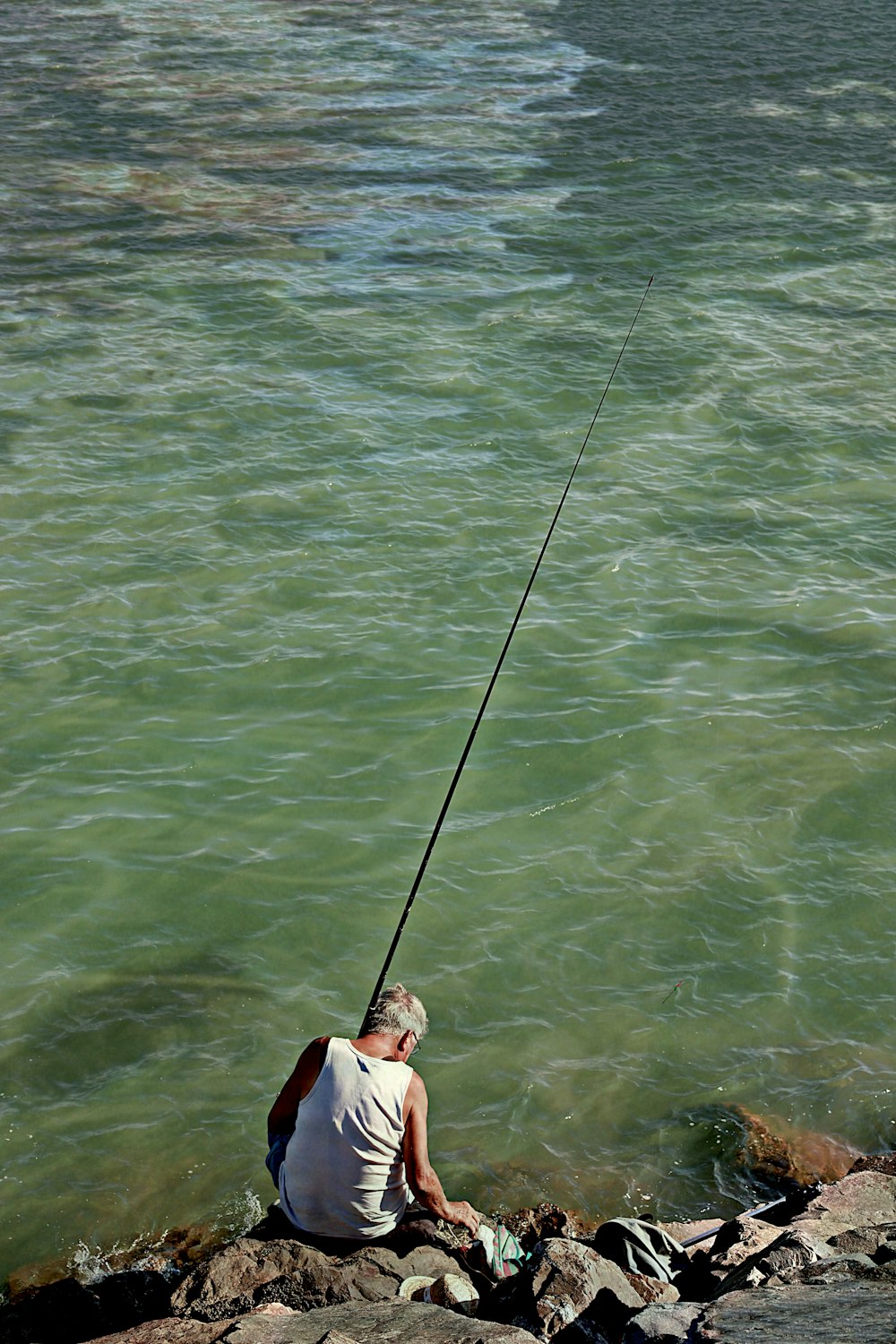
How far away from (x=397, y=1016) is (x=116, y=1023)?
2.25m

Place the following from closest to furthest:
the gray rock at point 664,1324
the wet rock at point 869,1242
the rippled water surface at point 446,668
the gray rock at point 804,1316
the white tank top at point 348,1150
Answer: the gray rock at point 804,1316, the gray rock at point 664,1324, the wet rock at point 869,1242, the white tank top at point 348,1150, the rippled water surface at point 446,668

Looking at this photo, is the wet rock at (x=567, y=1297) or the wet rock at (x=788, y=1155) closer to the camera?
the wet rock at (x=567, y=1297)

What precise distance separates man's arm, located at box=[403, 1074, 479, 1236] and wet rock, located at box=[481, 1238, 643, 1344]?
0.36m

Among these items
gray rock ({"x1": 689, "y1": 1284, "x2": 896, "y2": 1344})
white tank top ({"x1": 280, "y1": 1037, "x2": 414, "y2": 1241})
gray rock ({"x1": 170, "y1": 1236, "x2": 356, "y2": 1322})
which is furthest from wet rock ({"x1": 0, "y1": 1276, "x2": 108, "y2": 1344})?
gray rock ({"x1": 689, "y1": 1284, "x2": 896, "y2": 1344})

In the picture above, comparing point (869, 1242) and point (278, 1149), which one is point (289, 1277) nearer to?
point (278, 1149)

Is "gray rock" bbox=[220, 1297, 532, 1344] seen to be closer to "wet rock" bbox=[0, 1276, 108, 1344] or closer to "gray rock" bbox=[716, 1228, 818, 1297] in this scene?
"gray rock" bbox=[716, 1228, 818, 1297]

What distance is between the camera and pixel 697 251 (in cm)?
1703

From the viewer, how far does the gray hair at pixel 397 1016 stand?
4.60m

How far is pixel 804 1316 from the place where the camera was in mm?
3383

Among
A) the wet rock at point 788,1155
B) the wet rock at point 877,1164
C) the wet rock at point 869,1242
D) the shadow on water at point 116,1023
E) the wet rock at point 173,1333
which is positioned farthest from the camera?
the shadow on water at point 116,1023

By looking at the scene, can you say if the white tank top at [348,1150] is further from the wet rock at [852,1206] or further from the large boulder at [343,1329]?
the wet rock at [852,1206]

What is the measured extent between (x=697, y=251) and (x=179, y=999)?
1356 centimetres

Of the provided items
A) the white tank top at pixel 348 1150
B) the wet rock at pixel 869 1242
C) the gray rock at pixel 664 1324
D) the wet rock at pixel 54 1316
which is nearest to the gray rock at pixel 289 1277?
the white tank top at pixel 348 1150

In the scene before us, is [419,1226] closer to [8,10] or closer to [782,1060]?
[782,1060]
